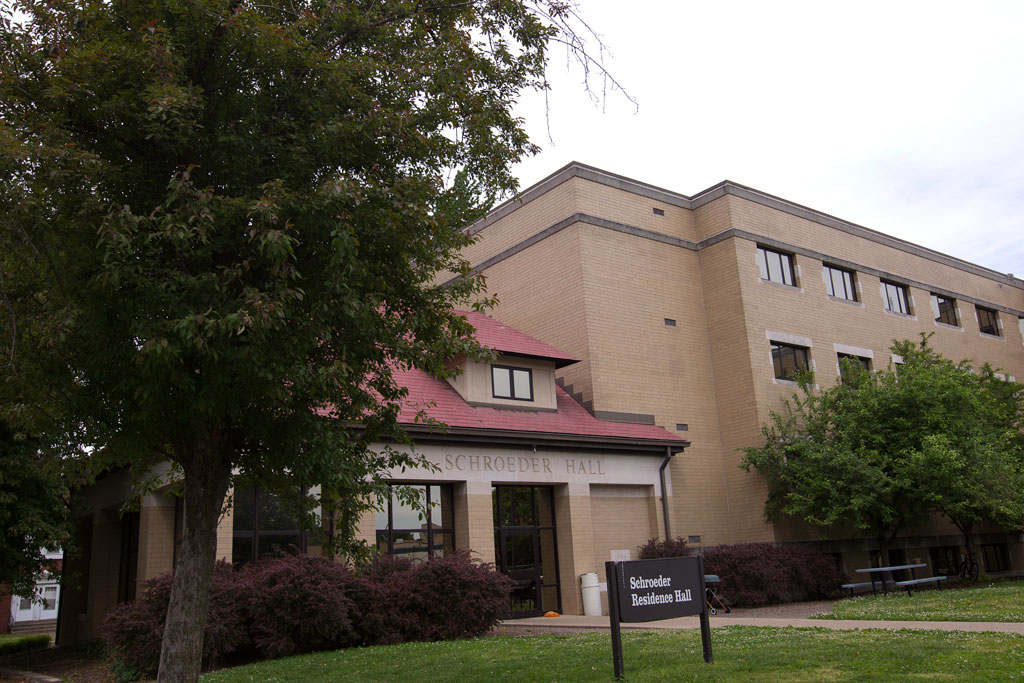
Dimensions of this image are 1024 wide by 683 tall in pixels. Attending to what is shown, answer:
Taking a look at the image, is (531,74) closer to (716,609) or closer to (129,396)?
(129,396)

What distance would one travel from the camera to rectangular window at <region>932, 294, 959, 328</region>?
36.4m

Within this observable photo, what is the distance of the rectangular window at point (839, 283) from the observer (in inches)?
1241

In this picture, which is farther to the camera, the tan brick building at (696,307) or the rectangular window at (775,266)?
the rectangular window at (775,266)

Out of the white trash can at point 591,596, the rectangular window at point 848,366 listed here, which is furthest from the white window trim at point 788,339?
the white trash can at point 591,596

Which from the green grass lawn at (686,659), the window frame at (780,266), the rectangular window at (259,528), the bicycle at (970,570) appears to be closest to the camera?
the green grass lawn at (686,659)

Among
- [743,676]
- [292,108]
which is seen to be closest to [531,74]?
[292,108]

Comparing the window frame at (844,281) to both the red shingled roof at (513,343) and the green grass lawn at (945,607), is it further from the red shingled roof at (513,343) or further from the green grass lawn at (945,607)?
the green grass lawn at (945,607)

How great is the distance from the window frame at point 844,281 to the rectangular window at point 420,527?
17.7 metres

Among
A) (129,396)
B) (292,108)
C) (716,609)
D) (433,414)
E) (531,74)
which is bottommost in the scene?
(716,609)

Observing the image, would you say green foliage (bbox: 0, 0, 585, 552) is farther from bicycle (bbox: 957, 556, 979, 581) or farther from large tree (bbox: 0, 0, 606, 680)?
bicycle (bbox: 957, 556, 979, 581)

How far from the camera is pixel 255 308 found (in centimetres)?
780

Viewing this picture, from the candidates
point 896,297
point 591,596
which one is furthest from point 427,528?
point 896,297

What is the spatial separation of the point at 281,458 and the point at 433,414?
36.8 ft

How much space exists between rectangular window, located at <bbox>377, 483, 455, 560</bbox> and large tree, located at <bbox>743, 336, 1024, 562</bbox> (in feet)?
33.0
